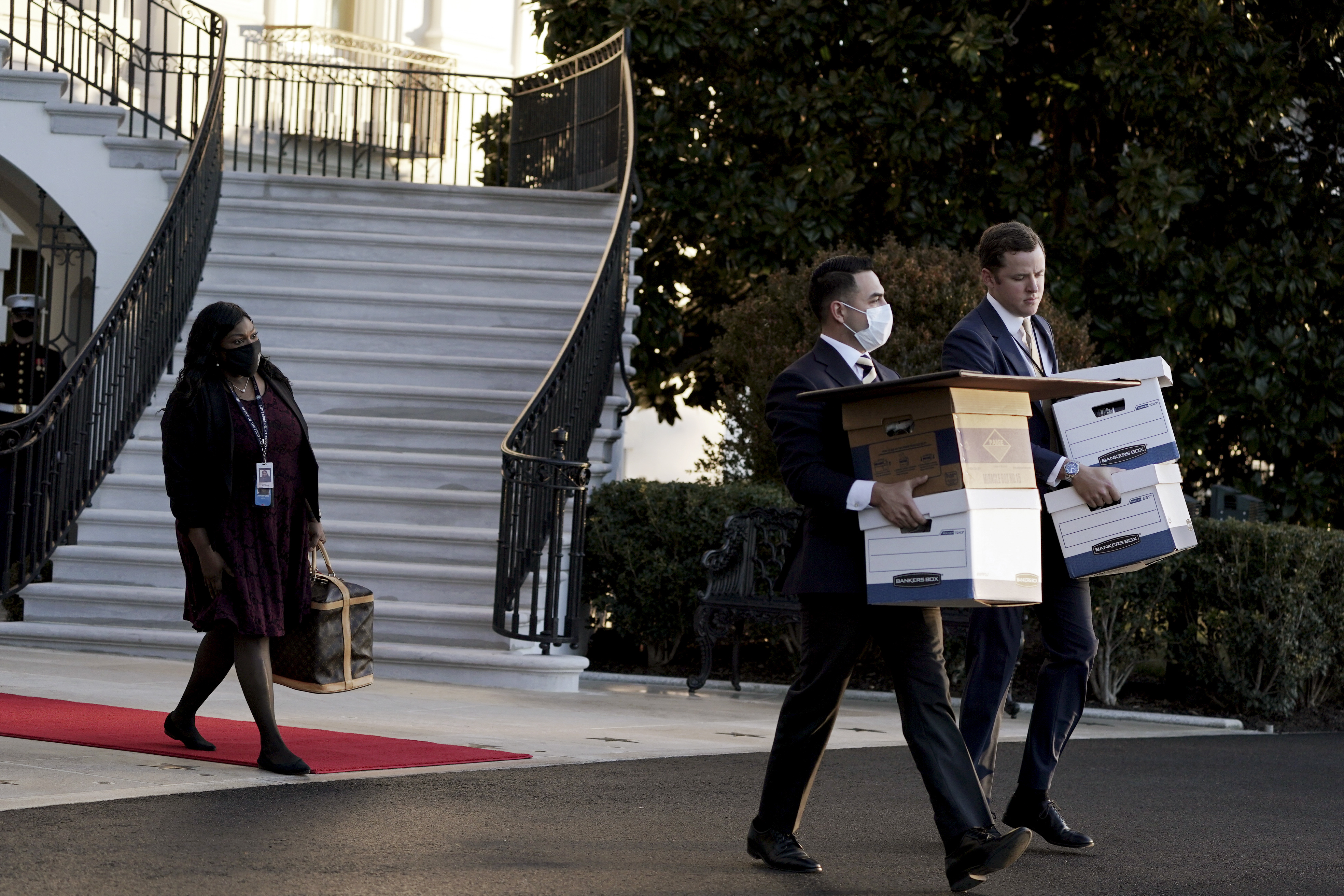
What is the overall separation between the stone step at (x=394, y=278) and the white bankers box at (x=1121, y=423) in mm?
7759

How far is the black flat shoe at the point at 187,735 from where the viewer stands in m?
5.95

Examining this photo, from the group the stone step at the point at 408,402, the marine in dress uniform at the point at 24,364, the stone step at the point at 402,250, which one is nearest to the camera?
the stone step at the point at 408,402

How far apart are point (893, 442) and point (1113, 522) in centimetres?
91

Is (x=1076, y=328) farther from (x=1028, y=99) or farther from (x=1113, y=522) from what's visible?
(x=1113, y=522)

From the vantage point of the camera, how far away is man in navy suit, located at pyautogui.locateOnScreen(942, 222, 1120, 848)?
490 centimetres

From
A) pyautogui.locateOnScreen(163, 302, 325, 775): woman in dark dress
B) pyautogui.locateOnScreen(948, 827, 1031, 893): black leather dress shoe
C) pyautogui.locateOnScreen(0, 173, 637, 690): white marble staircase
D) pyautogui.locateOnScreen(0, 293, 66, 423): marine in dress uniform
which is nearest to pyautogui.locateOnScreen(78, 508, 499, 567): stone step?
pyautogui.locateOnScreen(0, 173, 637, 690): white marble staircase

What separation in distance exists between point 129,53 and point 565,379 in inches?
333

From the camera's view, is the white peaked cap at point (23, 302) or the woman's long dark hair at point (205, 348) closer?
the woman's long dark hair at point (205, 348)

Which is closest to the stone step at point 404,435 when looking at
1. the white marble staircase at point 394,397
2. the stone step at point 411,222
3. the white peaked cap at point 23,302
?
the white marble staircase at point 394,397

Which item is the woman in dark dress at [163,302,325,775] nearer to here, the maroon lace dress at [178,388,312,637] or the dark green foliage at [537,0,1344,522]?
the maroon lace dress at [178,388,312,637]

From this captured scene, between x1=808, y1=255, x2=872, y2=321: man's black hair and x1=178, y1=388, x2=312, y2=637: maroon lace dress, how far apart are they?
2.13 metres

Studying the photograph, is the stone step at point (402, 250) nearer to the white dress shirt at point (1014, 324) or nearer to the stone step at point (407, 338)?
the stone step at point (407, 338)

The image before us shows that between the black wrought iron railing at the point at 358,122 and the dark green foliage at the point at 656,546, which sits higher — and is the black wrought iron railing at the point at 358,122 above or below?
above

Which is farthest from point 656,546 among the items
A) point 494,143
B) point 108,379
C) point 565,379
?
point 494,143
